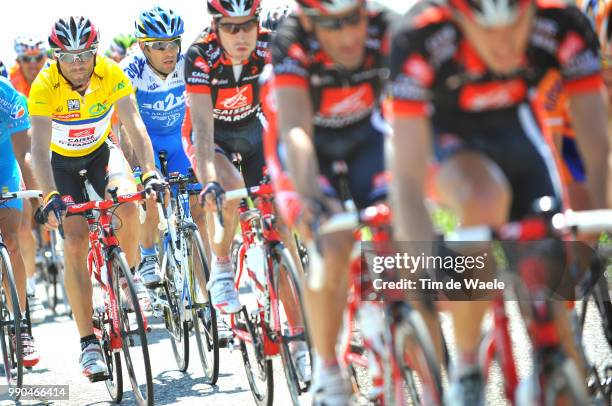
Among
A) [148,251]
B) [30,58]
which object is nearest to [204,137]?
[148,251]

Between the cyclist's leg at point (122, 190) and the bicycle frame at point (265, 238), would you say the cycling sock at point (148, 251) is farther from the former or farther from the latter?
the bicycle frame at point (265, 238)

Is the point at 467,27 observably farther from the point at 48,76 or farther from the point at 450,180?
the point at 48,76

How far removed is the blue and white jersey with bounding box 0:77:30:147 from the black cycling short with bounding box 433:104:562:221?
5.68 m

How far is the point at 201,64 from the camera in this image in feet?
25.2

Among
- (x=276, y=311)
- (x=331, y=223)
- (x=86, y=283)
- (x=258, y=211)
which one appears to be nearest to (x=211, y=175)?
(x=258, y=211)

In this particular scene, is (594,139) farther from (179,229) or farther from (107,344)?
(179,229)

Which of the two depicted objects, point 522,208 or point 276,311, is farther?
point 276,311

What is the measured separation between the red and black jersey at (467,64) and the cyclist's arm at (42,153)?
13.4ft

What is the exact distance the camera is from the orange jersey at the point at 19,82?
597 inches

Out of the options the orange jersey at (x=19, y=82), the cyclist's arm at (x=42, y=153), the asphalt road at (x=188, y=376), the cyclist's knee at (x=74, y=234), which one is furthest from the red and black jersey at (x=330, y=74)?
the orange jersey at (x=19, y=82)

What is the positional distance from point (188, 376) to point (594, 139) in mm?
5152

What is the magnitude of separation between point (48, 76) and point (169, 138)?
1969mm

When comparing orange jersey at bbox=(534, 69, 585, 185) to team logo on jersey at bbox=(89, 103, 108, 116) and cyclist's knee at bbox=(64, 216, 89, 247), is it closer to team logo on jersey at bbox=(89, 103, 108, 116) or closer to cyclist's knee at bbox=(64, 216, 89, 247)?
cyclist's knee at bbox=(64, 216, 89, 247)

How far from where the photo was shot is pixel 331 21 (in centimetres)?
528
